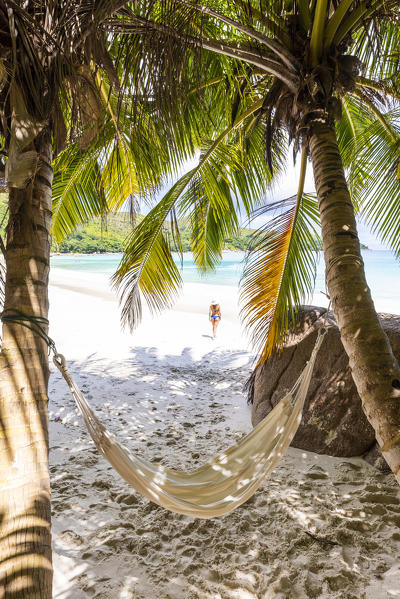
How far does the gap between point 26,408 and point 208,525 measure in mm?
1046

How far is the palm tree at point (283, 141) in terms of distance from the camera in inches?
41.9

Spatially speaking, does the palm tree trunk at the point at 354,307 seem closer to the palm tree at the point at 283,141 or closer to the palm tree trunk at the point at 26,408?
the palm tree at the point at 283,141

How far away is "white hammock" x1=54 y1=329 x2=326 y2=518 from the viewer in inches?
43.0

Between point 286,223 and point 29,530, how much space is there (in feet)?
5.85

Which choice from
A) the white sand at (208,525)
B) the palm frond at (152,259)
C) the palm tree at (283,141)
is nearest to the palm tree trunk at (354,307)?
the palm tree at (283,141)

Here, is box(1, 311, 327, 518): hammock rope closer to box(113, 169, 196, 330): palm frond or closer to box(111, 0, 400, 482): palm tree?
box(111, 0, 400, 482): palm tree

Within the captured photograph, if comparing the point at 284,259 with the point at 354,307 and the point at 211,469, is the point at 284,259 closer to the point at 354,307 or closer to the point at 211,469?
the point at 354,307

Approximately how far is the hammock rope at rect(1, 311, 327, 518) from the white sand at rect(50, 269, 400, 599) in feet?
0.89

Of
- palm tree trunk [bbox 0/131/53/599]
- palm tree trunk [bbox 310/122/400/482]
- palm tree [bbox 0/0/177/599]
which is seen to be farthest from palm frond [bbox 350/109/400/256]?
palm tree trunk [bbox 0/131/53/599]

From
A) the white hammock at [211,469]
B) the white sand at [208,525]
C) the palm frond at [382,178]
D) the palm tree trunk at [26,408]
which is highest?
the palm frond at [382,178]

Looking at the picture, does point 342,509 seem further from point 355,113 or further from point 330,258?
point 355,113

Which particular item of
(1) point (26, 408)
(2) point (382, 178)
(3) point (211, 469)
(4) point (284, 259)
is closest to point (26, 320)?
(1) point (26, 408)

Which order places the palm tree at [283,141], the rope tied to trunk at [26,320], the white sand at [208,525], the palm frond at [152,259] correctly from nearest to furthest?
1. the rope tied to trunk at [26,320]
2. the palm tree at [283,141]
3. the white sand at [208,525]
4. the palm frond at [152,259]

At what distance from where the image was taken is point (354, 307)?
1.05m
